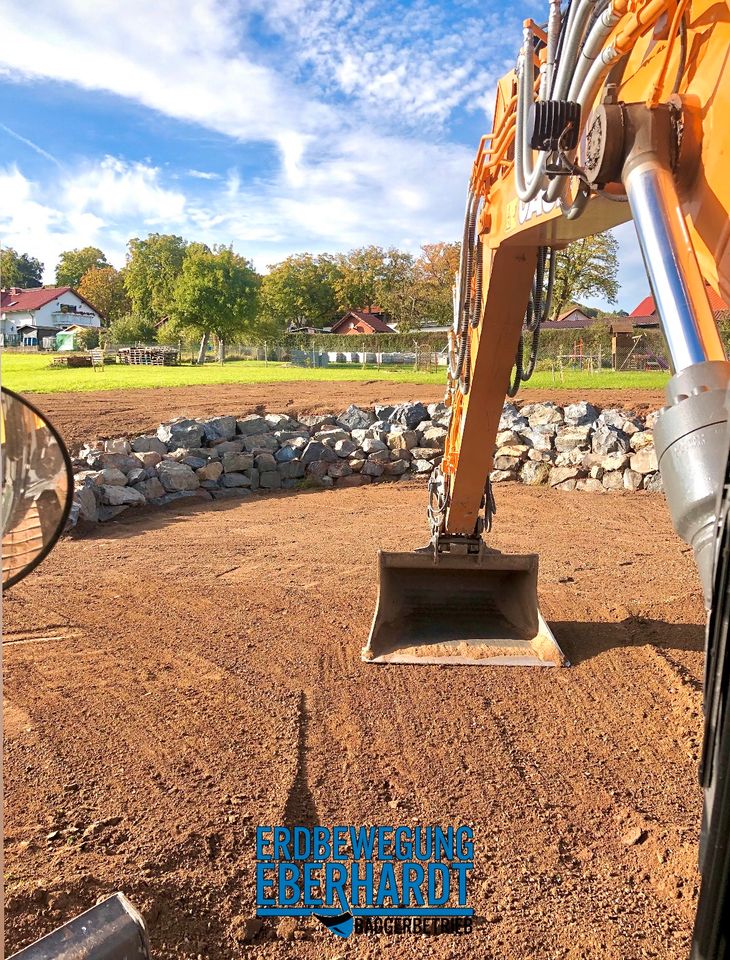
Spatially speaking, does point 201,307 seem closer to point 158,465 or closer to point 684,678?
point 158,465

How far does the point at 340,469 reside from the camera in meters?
12.8

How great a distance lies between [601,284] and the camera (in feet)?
134

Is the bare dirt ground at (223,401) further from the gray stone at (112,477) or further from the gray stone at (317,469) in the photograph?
the gray stone at (317,469)

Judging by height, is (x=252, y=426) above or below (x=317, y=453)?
above

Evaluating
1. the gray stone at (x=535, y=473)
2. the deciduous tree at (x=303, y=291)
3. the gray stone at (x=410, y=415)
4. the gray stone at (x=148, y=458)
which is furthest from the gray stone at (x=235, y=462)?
the deciduous tree at (x=303, y=291)

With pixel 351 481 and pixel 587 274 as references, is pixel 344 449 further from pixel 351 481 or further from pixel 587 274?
pixel 587 274

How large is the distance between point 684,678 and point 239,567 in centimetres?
436

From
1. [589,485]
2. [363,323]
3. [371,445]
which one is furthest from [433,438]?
[363,323]

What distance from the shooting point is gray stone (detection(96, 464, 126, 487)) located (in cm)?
1042

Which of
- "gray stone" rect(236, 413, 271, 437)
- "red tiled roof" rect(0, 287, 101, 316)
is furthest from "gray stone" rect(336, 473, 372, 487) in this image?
"red tiled roof" rect(0, 287, 101, 316)

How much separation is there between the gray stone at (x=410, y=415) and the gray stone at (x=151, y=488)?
4.69 m

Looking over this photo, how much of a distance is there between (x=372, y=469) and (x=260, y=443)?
1954mm

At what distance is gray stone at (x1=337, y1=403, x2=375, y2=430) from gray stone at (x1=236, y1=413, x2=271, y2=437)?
1451mm

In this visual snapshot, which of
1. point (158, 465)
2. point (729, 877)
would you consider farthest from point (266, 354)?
point (729, 877)
